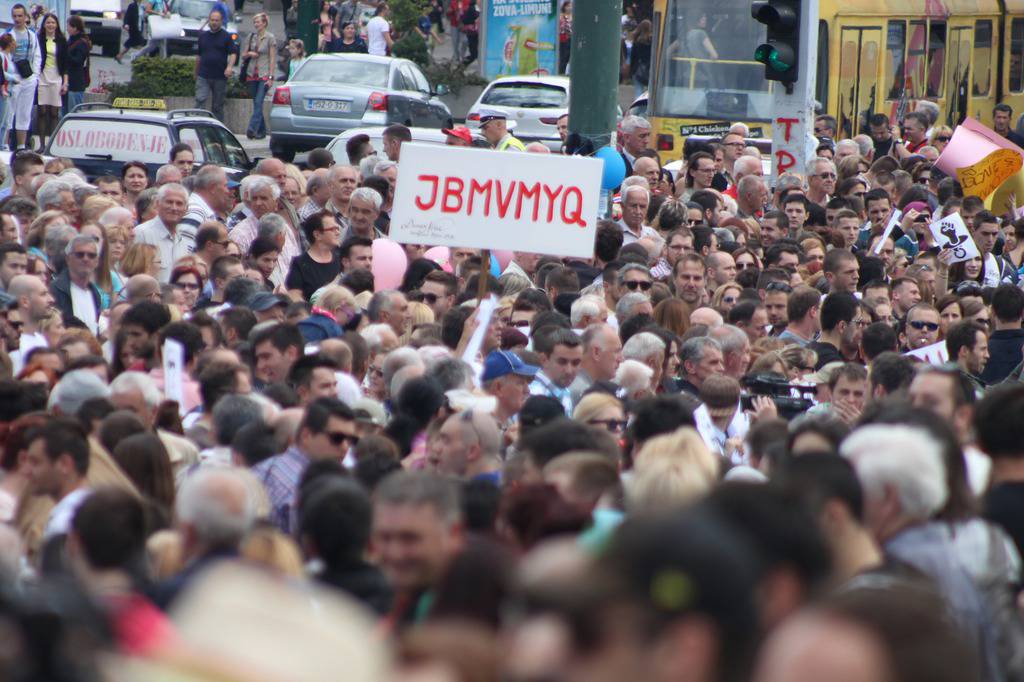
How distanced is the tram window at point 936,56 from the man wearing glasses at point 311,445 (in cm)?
2128

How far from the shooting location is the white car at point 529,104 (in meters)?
27.0

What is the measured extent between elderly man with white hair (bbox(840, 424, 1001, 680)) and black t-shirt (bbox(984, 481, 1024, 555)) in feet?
0.86

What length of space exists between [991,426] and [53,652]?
348cm

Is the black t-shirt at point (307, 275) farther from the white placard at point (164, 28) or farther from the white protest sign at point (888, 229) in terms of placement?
the white placard at point (164, 28)

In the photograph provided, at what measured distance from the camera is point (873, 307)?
11.0 m

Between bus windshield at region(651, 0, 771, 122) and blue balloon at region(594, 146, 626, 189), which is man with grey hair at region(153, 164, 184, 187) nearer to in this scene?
blue balloon at region(594, 146, 626, 189)

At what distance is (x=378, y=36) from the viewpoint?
3147 centimetres

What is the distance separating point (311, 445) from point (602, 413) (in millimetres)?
1322

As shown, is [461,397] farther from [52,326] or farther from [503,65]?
[503,65]

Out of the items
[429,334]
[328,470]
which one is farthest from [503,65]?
[328,470]

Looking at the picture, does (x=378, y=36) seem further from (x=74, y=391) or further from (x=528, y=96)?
(x=74, y=391)

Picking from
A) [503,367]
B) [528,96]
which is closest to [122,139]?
[528,96]

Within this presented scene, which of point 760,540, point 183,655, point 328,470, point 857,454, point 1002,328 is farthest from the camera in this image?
point 1002,328

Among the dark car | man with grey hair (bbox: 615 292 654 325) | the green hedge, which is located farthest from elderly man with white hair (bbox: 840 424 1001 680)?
the green hedge
